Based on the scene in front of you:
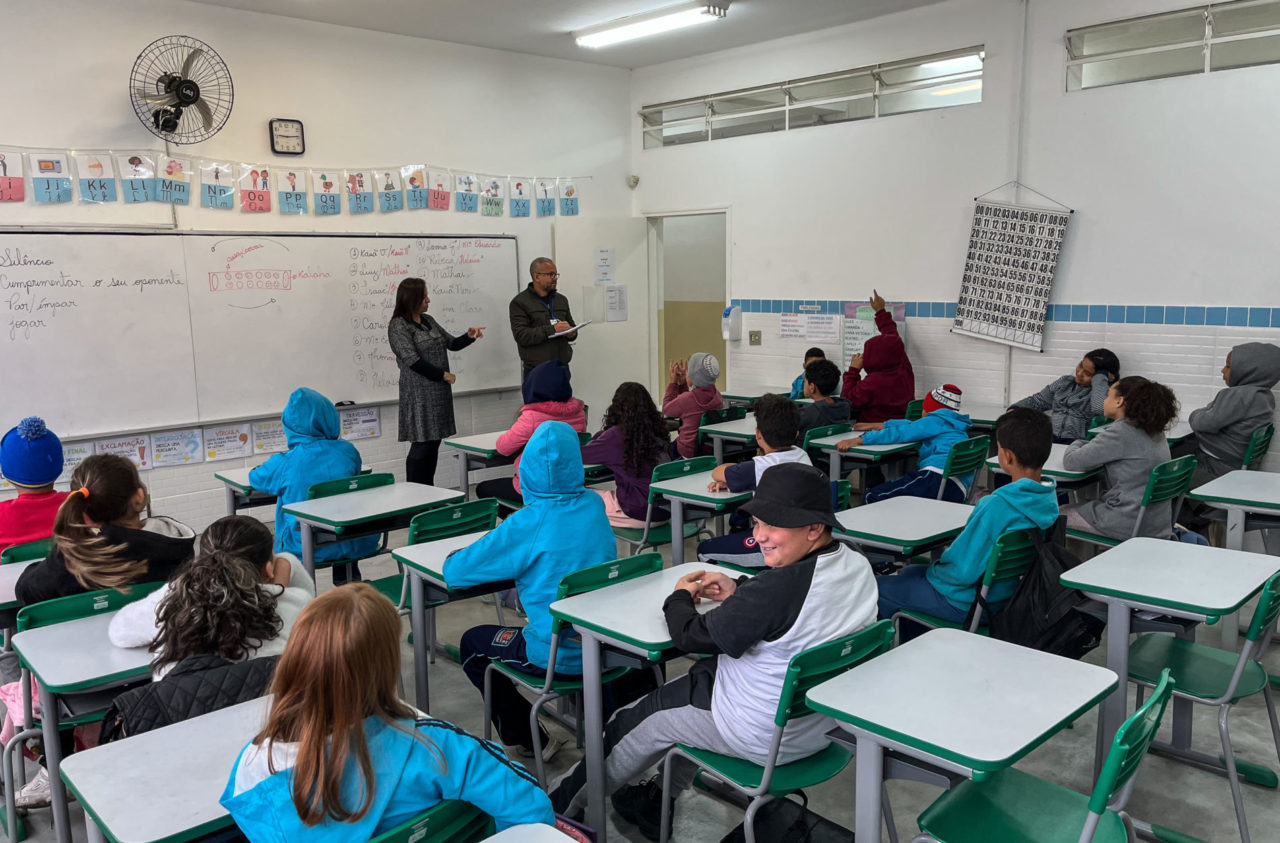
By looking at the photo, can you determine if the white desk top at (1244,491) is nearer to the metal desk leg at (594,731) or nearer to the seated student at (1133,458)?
the seated student at (1133,458)

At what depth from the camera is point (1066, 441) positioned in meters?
5.31

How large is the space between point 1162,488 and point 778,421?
1.56 metres

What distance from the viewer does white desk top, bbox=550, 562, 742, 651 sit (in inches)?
89.4

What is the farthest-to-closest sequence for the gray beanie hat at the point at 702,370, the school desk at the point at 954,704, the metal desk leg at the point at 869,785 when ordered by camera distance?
1. the gray beanie hat at the point at 702,370
2. the metal desk leg at the point at 869,785
3. the school desk at the point at 954,704

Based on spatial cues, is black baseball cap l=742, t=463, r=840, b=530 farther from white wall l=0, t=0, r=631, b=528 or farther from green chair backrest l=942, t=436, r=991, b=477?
white wall l=0, t=0, r=631, b=528

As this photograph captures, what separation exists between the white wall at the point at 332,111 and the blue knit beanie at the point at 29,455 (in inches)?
81.8

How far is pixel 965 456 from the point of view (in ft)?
14.4

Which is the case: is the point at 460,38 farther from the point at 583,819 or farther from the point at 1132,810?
the point at 1132,810

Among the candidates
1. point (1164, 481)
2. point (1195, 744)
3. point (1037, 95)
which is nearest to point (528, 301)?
point (1037, 95)

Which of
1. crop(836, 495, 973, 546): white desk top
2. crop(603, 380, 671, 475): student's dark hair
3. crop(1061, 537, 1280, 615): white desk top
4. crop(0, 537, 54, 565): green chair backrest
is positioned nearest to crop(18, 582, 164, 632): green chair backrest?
crop(0, 537, 54, 565): green chair backrest

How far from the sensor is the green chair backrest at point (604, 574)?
2555mm

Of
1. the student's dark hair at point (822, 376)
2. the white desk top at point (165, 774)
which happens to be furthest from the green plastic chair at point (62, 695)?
the student's dark hair at point (822, 376)

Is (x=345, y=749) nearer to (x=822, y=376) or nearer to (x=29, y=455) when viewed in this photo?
(x=29, y=455)

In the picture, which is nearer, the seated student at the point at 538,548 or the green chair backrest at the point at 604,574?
the green chair backrest at the point at 604,574
